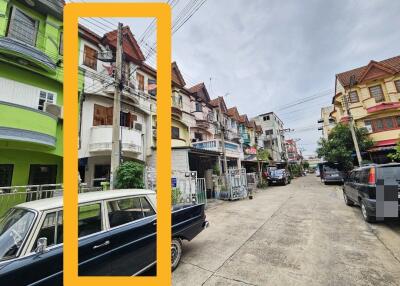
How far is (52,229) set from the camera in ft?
8.21

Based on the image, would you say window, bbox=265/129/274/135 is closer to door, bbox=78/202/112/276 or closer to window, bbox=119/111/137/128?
window, bbox=119/111/137/128

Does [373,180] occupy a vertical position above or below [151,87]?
below

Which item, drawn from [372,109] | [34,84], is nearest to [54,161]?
[34,84]

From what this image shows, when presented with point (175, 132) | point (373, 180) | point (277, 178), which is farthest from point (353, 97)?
point (175, 132)

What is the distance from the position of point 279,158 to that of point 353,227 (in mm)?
37211

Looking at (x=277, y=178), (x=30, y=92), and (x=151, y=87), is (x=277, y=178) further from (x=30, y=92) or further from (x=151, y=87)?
(x=30, y=92)

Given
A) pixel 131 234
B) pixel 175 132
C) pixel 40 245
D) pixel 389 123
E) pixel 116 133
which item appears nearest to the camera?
pixel 40 245

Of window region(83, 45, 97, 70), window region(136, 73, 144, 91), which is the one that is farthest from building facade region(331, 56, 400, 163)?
window region(83, 45, 97, 70)

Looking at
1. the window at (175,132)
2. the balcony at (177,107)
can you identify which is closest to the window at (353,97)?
the balcony at (177,107)

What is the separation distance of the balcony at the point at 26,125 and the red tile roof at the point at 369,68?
25352 mm

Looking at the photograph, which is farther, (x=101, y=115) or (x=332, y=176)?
(x=332, y=176)

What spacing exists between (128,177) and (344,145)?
19.3m

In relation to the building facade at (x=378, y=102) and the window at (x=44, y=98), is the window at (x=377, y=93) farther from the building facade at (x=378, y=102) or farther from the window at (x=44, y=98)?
the window at (x=44, y=98)

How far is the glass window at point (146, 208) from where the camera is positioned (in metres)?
3.62
